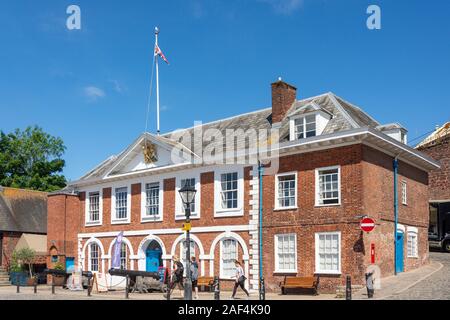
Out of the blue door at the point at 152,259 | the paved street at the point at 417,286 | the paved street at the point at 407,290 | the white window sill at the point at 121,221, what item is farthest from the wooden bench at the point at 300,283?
the white window sill at the point at 121,221

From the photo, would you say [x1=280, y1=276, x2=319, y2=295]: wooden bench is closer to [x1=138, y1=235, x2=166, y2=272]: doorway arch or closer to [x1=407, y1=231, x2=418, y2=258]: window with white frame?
[x1=407, y1=231, x2=418, y2=258]: window with white frame

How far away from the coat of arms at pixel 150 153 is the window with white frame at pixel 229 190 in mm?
5039

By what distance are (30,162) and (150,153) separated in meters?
30.3

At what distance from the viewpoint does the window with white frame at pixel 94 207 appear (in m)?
36.3

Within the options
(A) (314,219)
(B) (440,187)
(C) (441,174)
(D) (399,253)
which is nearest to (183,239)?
(A) (314,219)

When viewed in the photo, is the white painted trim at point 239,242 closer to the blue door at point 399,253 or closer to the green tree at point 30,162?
the blue door at point 399,253

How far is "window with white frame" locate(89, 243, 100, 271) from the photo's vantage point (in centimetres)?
3616

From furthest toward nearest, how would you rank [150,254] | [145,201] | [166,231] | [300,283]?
[145,201], [150,254], [166,231], [300,283]

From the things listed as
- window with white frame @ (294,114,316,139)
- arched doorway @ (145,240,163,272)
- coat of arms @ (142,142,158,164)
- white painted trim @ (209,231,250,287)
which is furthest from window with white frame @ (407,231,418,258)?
coat of arms @ (142,142,158,164)

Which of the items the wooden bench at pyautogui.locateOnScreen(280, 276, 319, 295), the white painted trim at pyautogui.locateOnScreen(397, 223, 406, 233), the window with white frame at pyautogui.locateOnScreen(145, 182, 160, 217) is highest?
the window with white frame at pyautogui.locateOnScreen(145, 182, 160, 217)

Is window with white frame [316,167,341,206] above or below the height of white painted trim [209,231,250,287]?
A: above

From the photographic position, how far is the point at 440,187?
41844 millimetres

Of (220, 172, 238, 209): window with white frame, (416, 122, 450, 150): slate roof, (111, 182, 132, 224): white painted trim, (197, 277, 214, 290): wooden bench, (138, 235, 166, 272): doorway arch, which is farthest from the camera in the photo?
(416, 122, 450, 150): slate roof

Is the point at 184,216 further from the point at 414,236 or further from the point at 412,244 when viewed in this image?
the point at 414,236
